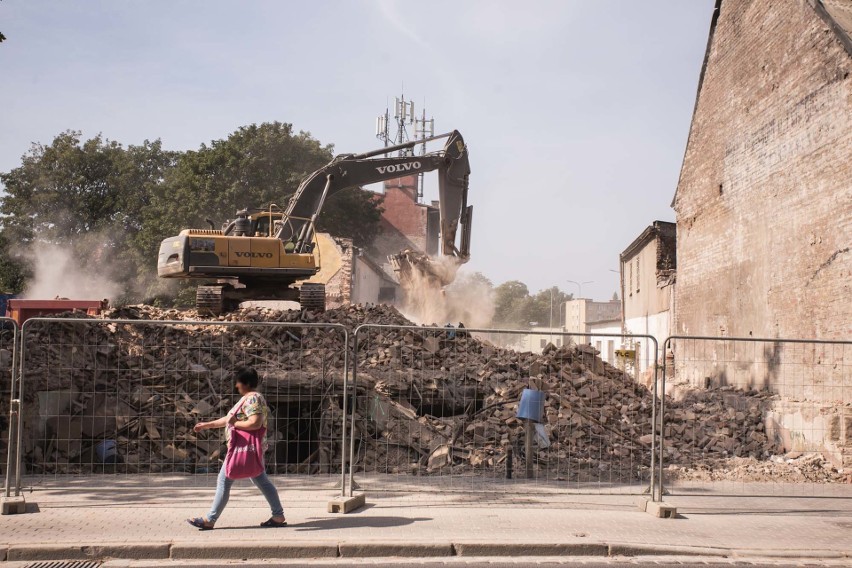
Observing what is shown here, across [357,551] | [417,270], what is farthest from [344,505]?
[417,270]

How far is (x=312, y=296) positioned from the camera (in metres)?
20.4

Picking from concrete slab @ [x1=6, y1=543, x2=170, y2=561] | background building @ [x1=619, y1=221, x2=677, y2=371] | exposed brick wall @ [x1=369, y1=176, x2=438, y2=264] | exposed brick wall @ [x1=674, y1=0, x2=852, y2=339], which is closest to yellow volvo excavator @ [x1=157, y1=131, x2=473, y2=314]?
exposed brick wall @ [x1=674, y1=0, x2=852, y2=339]

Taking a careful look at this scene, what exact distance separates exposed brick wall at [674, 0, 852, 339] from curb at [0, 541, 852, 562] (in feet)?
25.3

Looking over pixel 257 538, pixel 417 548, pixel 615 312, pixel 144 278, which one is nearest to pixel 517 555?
pixel 417 548

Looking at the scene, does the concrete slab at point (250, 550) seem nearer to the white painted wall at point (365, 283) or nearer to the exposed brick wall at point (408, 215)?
the white painted wall at point (365, 283)

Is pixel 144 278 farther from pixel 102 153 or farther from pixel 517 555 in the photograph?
pixel 517 555

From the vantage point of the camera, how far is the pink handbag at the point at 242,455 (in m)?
6.95

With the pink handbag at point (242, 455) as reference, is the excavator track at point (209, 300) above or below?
above

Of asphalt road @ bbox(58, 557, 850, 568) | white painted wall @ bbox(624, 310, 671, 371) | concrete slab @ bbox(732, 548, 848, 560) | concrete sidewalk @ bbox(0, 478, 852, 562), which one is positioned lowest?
asphalt road @ bbox(58, 557, 850, 568)

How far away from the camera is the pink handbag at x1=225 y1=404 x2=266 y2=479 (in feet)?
22.8

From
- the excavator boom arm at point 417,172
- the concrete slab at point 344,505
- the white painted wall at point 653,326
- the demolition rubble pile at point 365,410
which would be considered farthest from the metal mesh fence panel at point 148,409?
the white painted wall at point 653,326

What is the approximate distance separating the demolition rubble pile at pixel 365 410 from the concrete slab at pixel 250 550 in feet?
10.6

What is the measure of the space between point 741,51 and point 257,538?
16.1m

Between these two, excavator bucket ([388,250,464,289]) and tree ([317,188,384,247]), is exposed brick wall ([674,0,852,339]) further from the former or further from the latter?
tree ([317,188,384,247])
